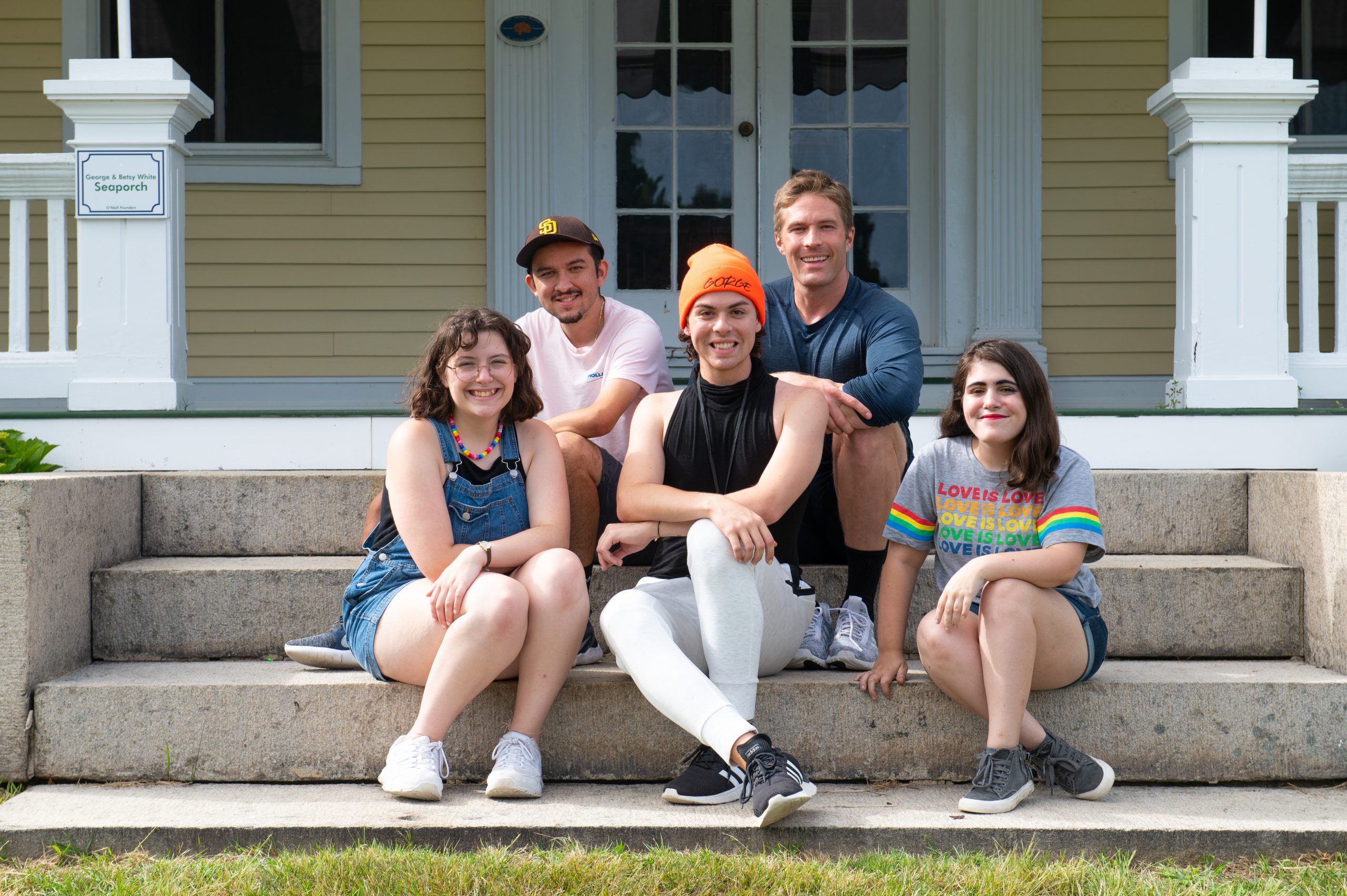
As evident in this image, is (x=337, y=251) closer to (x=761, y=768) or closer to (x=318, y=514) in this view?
(x=318, y=514)

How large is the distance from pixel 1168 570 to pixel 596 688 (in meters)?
1.45

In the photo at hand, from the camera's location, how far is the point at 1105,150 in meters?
5.46

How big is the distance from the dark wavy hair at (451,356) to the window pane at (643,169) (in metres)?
3.27

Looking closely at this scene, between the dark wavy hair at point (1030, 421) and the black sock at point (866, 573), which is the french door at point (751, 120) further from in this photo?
the dark wavy hair at point (1030, 421)

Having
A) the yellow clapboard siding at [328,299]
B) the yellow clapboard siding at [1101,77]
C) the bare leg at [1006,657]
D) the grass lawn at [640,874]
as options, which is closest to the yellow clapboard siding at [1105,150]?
the yellow clapboard siding at [1101,77]

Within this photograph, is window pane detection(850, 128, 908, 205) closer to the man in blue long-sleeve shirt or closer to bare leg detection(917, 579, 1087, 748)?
the man in blue long-sleeve shirt

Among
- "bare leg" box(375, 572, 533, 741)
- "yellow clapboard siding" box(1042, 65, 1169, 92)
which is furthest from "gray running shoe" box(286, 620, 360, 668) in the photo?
"yellow clapboard siding" box(1042, 65, 1169, 92)

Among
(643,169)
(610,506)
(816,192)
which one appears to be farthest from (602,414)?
(643,169)

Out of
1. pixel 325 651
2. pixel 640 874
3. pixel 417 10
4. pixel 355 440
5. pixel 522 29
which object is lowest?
pixel 640 874

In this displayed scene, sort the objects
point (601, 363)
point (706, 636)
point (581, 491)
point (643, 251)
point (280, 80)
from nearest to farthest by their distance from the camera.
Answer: point (706, 636), point (581, 491), point (601, 363), point (280, 80), point (643, 251)

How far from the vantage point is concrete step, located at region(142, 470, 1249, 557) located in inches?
122

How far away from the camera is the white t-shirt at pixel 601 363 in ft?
9.94

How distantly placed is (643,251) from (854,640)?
350 centimetres

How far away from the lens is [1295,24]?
18.9ft
